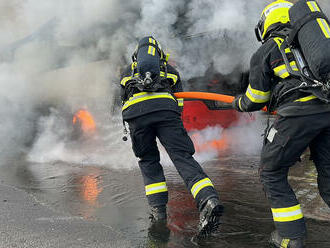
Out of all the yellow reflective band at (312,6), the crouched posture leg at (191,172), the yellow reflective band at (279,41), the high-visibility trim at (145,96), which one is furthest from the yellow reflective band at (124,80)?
the yellow reflective band at (312,6)

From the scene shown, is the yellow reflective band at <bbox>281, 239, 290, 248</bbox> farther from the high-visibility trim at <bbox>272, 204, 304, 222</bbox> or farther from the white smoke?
the white smoke

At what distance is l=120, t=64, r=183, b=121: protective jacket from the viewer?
127 inches

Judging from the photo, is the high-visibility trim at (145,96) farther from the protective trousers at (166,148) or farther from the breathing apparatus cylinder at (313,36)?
the breathing apparatus cylinder at (313,36)

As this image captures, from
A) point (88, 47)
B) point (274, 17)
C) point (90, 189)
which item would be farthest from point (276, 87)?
point (88, 47)

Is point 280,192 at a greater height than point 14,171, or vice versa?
point 280,192

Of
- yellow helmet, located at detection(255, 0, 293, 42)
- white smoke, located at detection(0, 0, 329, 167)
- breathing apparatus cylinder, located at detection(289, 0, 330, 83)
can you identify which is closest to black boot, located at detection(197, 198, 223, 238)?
breathing apparatus cylinder, located at detection(289, 0, 330, 83)

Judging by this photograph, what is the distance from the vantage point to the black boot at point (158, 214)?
3193mm

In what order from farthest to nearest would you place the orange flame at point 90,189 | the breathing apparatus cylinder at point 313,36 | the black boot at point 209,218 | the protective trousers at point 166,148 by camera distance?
the orange flame at point 90,189
the protective trousers at point 166,148
the black boot at point 209,218
the breathing apparatus cylinder at point 313,36

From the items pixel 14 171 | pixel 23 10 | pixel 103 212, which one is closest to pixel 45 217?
pixel 103 212

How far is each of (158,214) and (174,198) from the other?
25.1 inches

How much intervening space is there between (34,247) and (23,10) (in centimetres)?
956

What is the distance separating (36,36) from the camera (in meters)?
8.84

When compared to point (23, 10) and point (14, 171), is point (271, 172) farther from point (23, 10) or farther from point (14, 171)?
point (23, 10)

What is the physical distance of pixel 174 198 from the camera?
382 centimetres
